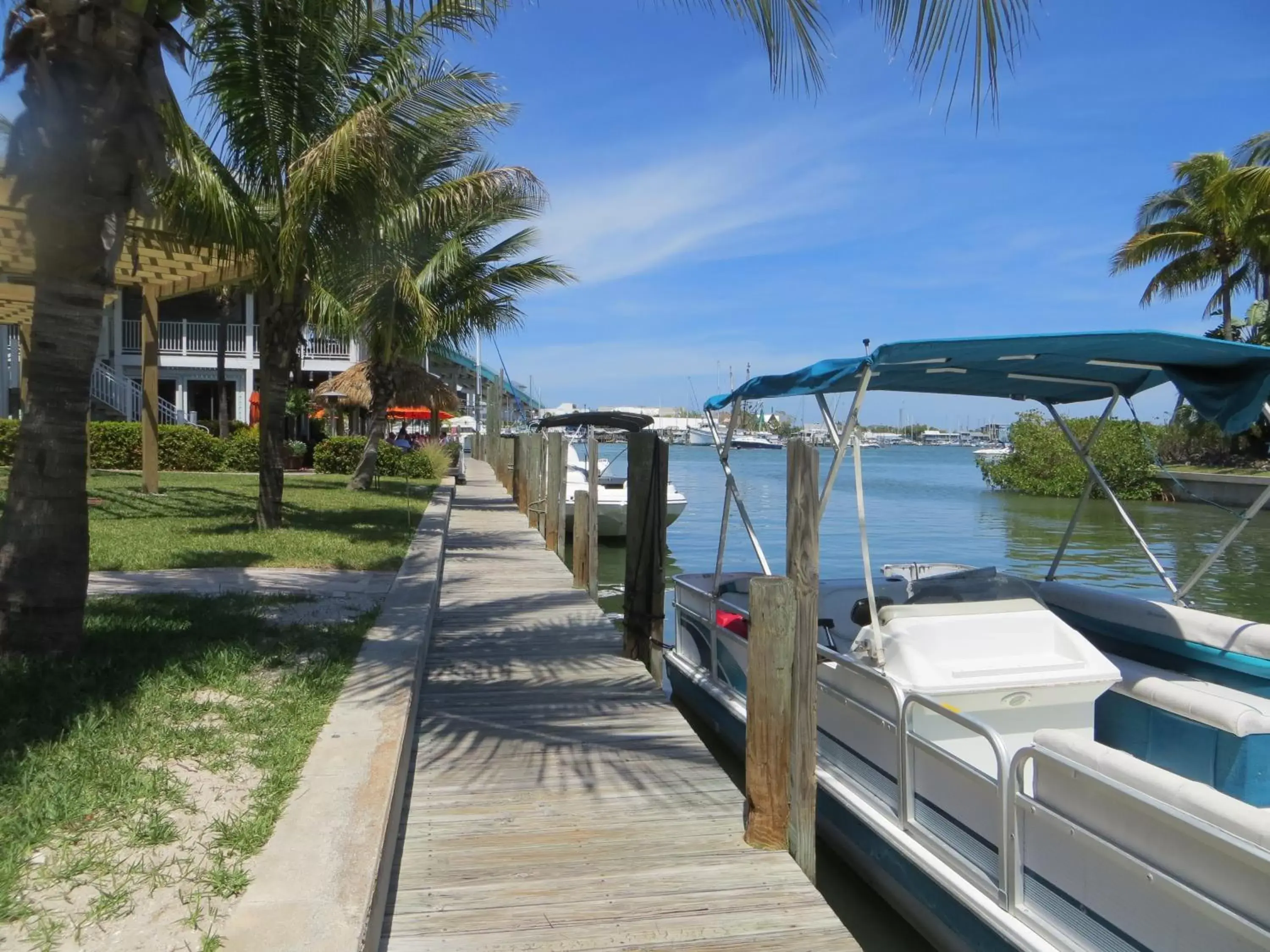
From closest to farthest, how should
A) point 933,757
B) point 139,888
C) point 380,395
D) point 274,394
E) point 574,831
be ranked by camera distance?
point 139,888 → point 933,757 → point 574,831 → point 274,394 → point 380,395

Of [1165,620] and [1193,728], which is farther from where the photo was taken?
[1165,620]

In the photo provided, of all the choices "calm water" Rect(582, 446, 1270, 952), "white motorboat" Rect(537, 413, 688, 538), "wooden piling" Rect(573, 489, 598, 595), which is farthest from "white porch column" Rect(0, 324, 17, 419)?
"wooden piling" Rect(573, 489, 598, 595)

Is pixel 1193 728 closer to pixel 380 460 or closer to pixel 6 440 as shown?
pixel 6 440

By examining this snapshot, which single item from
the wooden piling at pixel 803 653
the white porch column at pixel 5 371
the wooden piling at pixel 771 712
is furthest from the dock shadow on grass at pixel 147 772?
the white porch column at pixel 5 371

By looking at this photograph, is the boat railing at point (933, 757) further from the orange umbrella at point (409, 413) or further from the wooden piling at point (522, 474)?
the orange umbrella at point (409, 413)

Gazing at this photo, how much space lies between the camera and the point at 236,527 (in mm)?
13305

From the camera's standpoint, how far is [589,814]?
507 cm

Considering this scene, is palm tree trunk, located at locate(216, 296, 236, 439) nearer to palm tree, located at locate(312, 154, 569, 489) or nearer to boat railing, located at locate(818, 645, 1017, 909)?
palm tree, located at locate(312, 154, 569, 489)

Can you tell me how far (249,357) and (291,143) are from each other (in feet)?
73.8

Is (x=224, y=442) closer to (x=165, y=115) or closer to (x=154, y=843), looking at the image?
(x=165, y=115)

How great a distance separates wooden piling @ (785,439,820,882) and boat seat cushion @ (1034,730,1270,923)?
110 centimetres

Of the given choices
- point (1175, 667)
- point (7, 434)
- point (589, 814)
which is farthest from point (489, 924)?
point (7, 434)

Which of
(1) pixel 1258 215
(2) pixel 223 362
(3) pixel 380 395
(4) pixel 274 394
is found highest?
(1) pixel 1258 215

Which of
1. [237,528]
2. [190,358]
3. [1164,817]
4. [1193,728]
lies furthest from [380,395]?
[1164,817]
